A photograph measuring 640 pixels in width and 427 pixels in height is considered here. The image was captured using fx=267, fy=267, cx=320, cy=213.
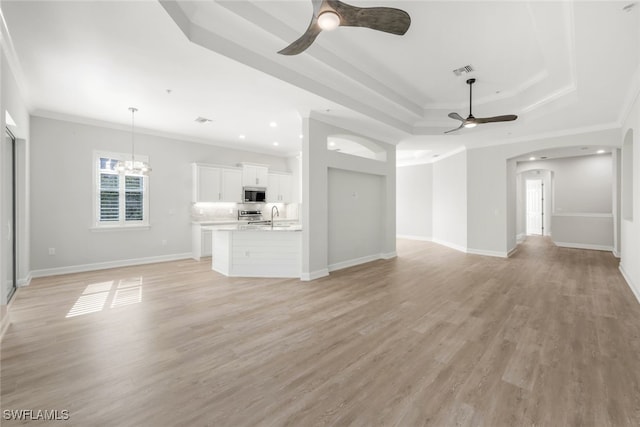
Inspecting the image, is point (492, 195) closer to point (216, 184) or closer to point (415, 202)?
point (415, 202)

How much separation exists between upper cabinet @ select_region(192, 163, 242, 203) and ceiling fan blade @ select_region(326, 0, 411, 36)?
591cm

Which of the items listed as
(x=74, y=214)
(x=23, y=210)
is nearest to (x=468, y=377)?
(x=23, y=210)

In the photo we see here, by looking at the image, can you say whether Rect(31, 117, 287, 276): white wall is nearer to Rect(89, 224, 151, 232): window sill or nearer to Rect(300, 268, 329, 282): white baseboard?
Rect(89, 224, 151, 232): window sill

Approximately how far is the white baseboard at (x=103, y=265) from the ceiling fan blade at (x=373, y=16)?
6.56m

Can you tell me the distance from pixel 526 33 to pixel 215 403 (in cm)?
519

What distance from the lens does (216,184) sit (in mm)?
7340

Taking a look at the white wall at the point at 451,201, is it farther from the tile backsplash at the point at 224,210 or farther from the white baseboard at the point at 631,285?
the tile backsplash at the point at 224,210

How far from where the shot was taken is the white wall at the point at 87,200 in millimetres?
5145

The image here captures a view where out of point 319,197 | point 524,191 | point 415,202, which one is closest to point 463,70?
point 319,197

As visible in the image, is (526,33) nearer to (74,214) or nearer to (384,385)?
(384,385)

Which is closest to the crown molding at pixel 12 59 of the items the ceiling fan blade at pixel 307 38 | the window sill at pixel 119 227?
the window sill at pixel 119 227

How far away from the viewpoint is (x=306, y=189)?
4.92 m

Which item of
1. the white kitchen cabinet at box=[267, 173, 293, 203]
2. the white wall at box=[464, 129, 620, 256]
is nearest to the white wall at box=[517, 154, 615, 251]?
the white wall at box=[464, 129, 620, 256]

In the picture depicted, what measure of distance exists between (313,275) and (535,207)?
1207cm
